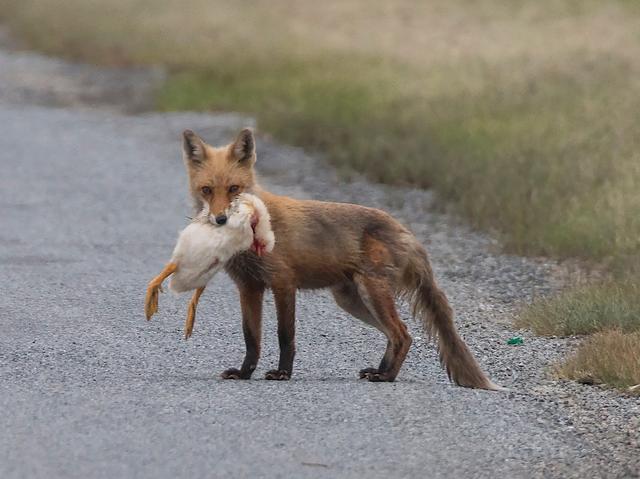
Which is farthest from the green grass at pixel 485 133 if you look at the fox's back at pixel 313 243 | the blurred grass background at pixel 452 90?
the fox's back at pixel 313 243

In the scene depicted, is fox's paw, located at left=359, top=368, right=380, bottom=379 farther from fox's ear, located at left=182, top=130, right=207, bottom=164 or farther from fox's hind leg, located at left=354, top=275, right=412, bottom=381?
fox's ear, located at left=182, top=130, right=207, bottom=164

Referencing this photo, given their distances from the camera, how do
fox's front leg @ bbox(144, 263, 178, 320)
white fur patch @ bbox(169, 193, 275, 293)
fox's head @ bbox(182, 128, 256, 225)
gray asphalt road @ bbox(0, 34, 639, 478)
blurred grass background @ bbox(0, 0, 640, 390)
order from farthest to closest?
1. blurred grass background @ bbox(0, 0, 640, 390)
2. fox's head @ bbox(182, 128, 256, 225)
3. white fur patch @ bbox(169, 193, 275, 293)
4. fox's front leg @ bbox(144, 263, 178, 320)
5. gray asphalt road @ bbox(0, 34, 639, 478)

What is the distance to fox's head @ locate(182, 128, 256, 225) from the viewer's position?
718cm

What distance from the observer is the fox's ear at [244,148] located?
24.0 feet

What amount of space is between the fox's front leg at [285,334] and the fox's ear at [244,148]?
2.19ft

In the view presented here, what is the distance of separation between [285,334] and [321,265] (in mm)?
402

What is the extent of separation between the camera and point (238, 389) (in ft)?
22.6

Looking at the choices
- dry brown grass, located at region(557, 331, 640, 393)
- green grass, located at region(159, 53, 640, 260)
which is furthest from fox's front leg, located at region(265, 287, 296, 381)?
green grass, located at region(159, 53, 640, 260)

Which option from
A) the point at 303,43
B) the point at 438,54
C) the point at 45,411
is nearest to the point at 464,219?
the point at 45,411

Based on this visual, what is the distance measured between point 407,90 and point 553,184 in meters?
6.68

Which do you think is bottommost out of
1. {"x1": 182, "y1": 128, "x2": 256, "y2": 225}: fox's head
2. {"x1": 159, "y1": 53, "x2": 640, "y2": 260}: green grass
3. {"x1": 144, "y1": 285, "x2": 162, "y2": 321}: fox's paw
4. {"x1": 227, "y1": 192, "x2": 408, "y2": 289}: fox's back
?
{"x1": 159, "y1": 53, "x2": 640, "y2": 260}: green grass

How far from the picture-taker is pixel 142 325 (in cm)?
859

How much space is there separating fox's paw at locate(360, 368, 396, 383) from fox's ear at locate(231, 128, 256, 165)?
1192 mm

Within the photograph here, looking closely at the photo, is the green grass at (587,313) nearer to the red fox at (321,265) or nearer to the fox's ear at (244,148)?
the red fox at (321,265)
